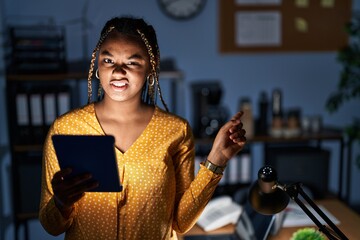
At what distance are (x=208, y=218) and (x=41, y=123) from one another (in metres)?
1.42

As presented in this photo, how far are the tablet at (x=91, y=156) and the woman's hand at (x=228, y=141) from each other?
0.89 ft

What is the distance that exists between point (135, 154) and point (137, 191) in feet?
0.29

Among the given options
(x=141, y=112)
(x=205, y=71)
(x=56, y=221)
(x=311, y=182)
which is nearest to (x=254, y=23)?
(x=205, y=71)

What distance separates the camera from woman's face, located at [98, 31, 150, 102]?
1.05 m

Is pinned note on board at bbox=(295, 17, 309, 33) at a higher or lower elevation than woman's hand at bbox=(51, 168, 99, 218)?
higher

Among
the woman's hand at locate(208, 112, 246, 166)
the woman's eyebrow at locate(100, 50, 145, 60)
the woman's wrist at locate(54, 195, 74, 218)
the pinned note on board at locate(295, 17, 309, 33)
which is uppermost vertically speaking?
the pinned note on board at locate(295, 17, 309, 33)

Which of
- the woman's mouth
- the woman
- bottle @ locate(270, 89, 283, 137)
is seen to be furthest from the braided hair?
bottle @ locate(270, 89, 283, 137)

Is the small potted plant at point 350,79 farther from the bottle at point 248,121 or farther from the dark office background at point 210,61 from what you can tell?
the bottle at point 248,121

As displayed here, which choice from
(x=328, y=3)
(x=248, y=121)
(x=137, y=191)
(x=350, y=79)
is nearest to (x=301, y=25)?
(x=328, y=3)

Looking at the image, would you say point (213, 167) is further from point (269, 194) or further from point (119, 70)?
point (119, 70)

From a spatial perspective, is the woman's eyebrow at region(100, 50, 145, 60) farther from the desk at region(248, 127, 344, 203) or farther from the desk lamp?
the desk at region(248, 127, 344, 203)

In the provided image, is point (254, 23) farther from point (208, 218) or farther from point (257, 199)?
point (257, 199)

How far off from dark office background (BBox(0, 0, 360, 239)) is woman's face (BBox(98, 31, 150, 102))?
1.99m

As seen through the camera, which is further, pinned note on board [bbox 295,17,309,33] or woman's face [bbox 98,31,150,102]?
pinned note on board [bbox 295,17,309,33]
